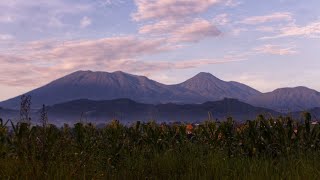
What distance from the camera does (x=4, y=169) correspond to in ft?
23.7

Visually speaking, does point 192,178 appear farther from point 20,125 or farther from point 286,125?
point 286,125

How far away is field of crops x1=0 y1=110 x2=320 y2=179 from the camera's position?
737 centimetres

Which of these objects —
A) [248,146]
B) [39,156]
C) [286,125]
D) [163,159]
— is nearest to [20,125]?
[39,156]

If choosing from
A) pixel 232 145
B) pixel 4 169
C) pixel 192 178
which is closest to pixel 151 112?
pixel 232 145

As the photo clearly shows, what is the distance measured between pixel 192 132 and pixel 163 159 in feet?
18.7

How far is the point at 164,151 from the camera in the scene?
12.4 meters

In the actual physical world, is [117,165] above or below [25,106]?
below

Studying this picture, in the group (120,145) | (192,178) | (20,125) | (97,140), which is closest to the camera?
(192,178)

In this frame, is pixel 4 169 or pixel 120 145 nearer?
pixel 4 169

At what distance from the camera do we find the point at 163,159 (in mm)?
9906

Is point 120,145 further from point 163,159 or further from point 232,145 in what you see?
point 232,145

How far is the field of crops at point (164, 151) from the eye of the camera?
24.2 feet

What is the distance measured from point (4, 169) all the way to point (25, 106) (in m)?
1.08

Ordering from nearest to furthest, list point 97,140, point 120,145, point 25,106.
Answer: point 25,106, point 120,145, point 97,140
